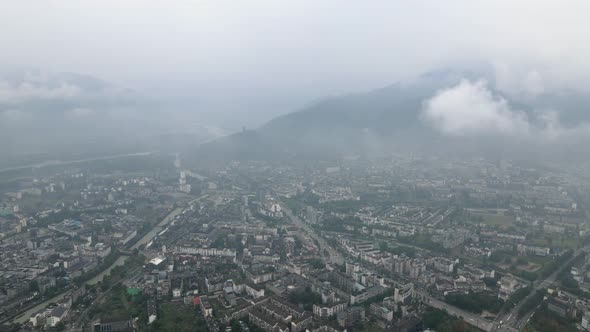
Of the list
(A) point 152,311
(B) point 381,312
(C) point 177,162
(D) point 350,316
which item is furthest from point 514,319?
(C) point 177,162

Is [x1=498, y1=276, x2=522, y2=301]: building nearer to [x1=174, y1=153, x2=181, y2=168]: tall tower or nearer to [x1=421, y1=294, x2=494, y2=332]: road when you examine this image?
[x1=421, y1=294, x2=494, y2=332]: road

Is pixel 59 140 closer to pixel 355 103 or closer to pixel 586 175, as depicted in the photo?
pixel 355 103

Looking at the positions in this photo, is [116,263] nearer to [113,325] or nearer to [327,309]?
[113,325]

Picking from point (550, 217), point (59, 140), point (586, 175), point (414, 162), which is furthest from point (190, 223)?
point (59, 140)

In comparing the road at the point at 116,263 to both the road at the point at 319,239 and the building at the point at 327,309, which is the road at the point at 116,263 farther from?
the building at the point at 327,309

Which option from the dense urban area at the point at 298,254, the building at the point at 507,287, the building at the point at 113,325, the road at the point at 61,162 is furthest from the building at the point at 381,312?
the road at the point at 61,162

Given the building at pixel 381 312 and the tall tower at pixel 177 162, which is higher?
Result: the tall tower at pixel 177 162
